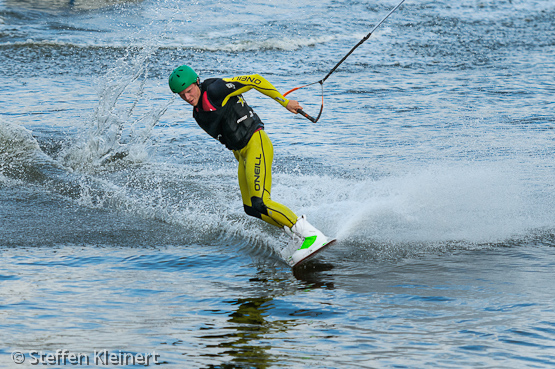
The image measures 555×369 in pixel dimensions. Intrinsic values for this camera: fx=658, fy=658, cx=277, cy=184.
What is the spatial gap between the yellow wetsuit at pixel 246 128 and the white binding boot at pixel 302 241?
83 mm

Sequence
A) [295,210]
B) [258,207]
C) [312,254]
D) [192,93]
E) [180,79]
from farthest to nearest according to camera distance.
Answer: [295,210], [258,207], [312,254], [192,93], [180,79]

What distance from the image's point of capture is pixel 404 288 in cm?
579

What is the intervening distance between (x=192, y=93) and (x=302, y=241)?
1.80 meters

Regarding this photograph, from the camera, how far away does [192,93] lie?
6.31 metres

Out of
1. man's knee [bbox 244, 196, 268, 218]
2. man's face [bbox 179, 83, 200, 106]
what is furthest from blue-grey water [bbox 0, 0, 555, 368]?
man's face [bbox 179, 83, 200, 106]

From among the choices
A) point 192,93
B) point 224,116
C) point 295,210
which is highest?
point 192,93

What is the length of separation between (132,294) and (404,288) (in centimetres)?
237

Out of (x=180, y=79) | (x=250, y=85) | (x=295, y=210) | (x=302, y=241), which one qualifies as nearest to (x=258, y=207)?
(x=302, y=241)

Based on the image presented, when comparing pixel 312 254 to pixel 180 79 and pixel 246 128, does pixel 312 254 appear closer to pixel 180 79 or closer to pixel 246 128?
pixel 246 128

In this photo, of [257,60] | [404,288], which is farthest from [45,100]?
[404,288]

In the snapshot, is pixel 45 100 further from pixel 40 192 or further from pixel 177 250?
pixel 177 250

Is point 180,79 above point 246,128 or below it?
above

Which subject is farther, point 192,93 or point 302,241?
point 302,241

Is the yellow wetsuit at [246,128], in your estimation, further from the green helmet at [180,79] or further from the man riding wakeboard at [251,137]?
the green helmet at [180,79]
